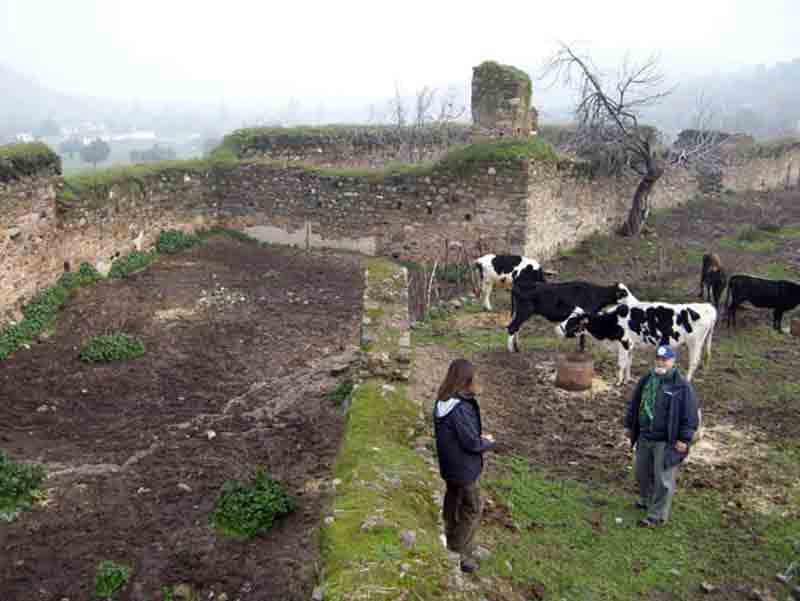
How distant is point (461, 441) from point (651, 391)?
6.91 feet

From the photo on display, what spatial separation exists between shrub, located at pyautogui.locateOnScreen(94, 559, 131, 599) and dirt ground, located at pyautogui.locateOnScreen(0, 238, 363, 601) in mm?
82

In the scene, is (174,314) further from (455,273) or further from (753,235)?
(753,235)

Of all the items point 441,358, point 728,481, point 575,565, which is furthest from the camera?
point 441,358

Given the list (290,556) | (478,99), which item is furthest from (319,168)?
(290,556)

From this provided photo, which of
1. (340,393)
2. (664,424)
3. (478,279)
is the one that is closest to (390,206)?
(478,279)

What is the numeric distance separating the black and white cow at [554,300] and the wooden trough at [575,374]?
153 cm

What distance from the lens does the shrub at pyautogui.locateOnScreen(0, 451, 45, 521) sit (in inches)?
244

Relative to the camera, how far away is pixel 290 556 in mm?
5105

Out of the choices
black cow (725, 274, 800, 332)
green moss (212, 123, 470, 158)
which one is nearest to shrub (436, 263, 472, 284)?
black cow (725, 274, 800, 332)

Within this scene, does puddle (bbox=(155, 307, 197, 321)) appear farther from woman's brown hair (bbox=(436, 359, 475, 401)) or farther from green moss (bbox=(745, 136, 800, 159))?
green moss (bbox=(745, 136, 800, 159))

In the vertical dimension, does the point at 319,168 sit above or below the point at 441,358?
above

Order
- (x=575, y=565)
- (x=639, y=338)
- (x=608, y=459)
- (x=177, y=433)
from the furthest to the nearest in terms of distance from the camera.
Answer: (x=639, y=338) < (x=177, y=433) < (x=608, y=459) < (x=575, y=565)

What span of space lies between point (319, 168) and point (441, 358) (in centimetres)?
873

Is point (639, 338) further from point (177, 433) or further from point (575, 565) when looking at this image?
point (177, 433)
